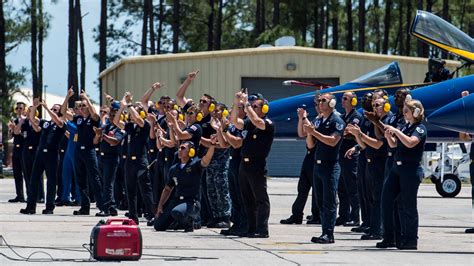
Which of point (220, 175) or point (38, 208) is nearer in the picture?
point (220, 175)

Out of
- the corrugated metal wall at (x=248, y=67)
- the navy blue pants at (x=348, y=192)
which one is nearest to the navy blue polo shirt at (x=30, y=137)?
the navy blue pants at (x=348, y=192)

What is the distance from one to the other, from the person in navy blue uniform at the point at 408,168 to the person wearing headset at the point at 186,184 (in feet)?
9.18

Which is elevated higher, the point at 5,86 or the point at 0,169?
the point at 5,86

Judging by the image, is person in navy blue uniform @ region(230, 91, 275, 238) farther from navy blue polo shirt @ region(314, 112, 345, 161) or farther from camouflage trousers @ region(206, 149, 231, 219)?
camouflage trousers @ region(206, 149, 231, 219)

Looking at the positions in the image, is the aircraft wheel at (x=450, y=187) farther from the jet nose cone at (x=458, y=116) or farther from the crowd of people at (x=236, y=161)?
the jet nose cone at (x=458, y=116)

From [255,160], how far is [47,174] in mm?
5121

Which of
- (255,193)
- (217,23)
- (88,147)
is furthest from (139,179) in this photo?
(217,23)

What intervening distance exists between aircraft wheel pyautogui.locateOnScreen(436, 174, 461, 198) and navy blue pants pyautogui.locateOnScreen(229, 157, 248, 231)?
11.0 m

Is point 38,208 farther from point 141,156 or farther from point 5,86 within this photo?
point 5,86

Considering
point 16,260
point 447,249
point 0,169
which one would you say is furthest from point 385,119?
point 0,169

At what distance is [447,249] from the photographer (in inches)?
506

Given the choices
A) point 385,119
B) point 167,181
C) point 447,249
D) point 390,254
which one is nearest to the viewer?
point 390,254

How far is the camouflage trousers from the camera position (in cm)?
1545

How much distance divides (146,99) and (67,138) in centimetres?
413
